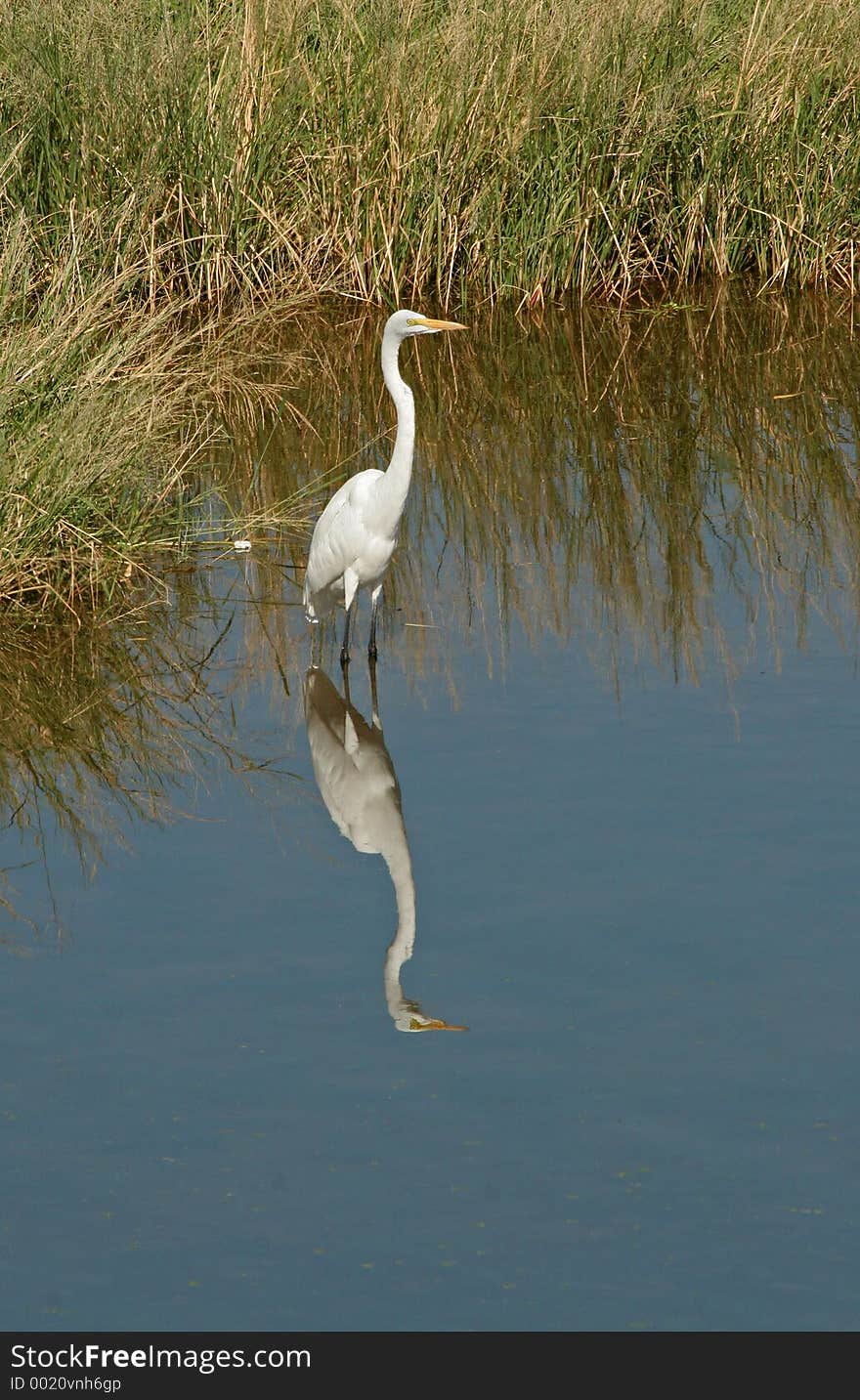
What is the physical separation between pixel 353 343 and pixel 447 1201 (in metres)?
8.36

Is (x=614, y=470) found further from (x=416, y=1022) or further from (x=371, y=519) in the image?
(x=416, y=1022)

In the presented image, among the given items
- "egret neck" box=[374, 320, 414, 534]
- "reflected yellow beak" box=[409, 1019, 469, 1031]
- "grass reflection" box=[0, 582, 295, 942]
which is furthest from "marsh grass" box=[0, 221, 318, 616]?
"reflected yellow beak" box=[409, 1019, 469, 1031]

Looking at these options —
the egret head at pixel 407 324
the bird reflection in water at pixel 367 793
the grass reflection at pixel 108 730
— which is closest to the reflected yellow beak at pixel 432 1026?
the bird reflection in water at pixel 367 793

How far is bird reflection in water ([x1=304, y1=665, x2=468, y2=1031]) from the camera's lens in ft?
15.5

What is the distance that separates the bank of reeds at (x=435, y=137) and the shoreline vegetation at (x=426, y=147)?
2cm

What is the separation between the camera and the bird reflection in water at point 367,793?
4.74 meters

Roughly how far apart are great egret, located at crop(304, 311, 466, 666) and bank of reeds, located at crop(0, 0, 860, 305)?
3.84 meters

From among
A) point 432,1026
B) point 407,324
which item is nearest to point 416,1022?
point 432,1026

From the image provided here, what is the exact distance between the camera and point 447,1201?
384cm

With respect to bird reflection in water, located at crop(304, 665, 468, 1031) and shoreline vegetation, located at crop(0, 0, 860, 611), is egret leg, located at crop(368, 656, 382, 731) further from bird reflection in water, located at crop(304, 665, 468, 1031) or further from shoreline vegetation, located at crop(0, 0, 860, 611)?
shoreline vegetation, located at crop(0, 0, 860, 611)

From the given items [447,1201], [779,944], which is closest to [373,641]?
[779,944]

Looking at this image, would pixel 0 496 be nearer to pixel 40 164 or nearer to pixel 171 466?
pixel 171 466

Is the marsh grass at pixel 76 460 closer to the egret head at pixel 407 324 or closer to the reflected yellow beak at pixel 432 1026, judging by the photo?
the egret head at pixel 407 324

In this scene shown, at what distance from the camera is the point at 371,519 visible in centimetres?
678
